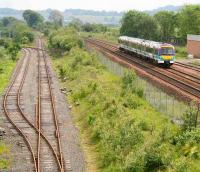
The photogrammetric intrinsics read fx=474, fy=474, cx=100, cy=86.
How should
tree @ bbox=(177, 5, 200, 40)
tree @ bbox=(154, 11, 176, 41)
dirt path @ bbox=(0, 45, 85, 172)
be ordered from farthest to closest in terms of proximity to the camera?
tree @ bbox=(154, 11, 176, 41), tree @ bbox=(177, 5, 200, 40), dirt path @ bbox=(0, 45, 85, 172)

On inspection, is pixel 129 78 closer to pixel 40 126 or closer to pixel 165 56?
pixel 40 126

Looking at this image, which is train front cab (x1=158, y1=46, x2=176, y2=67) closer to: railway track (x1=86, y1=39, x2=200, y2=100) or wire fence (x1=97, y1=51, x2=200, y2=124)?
railway track (x1=86, y1=39, x2=200, y2=100)

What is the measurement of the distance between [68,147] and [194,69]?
112 ft

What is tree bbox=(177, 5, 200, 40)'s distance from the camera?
93125mm

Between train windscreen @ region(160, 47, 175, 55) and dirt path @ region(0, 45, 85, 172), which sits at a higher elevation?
train windscreen @ region(160, 47, 175, 55)

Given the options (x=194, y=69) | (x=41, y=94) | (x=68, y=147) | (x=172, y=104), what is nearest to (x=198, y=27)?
(x=194, y=69)

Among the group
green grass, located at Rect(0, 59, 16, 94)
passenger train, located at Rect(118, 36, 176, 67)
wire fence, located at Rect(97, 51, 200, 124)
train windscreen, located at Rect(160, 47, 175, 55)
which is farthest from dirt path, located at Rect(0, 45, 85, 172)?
train windscreen, located at Rect(160, 47, 175, 55)

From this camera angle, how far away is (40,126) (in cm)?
3056

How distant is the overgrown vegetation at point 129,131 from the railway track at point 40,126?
77.8 inches

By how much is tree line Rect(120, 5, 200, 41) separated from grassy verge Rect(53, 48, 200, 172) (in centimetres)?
5436

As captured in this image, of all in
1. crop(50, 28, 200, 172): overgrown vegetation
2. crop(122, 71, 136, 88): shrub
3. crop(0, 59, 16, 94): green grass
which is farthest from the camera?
crop(0, 59, 16, 94): green grass

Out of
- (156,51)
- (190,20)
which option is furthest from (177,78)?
(190,20)

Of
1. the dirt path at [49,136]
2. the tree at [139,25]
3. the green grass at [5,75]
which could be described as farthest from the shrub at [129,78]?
the tree at [139,25]

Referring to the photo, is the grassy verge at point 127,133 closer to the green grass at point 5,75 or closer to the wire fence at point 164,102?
the wire fence at point 164,102
